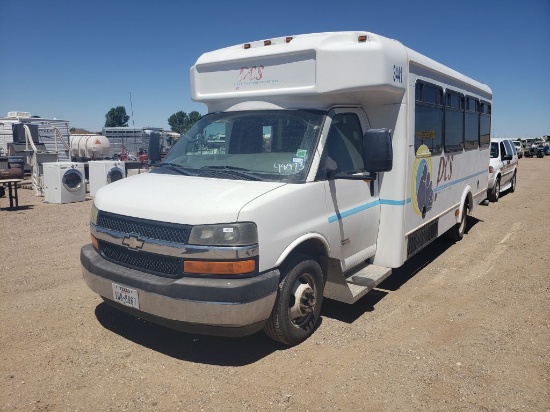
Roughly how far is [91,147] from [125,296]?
24.2 m

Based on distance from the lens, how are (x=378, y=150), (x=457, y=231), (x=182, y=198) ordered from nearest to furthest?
(x=182, y=198) < (x=378, y=150) < (x=457, y=231)

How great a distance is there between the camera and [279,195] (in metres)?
3.77

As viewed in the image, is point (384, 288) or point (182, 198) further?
point (384, 288)

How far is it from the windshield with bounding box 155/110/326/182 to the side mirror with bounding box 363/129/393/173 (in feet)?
1.66

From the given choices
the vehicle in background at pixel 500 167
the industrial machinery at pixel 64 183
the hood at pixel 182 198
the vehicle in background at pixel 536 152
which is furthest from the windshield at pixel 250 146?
the vehicle in background at pixel 536 152

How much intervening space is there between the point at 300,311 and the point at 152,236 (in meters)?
1.51

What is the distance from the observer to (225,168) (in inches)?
175

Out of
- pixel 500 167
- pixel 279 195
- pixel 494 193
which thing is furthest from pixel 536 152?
pixel 279 195

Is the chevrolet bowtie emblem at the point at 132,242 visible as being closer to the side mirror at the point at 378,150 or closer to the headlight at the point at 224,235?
the headlight at the point at 224,235

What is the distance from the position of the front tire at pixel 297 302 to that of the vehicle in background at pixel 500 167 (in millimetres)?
11359

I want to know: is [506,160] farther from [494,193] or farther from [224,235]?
[224,235]

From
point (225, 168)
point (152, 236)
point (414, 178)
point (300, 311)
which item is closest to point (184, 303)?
point (152, 236)

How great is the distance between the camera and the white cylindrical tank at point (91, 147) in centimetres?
2588

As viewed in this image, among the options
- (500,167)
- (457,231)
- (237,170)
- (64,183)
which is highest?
(237,170)
